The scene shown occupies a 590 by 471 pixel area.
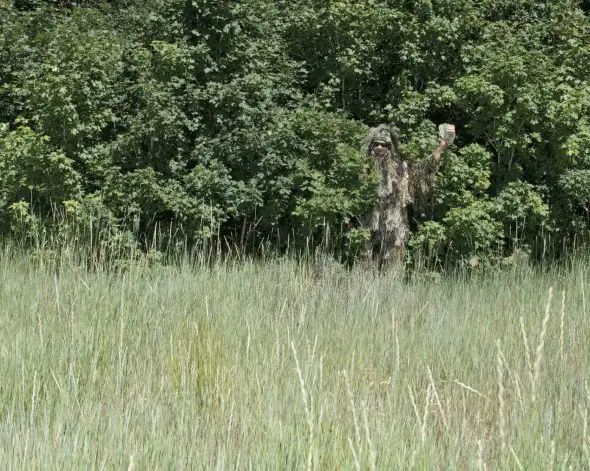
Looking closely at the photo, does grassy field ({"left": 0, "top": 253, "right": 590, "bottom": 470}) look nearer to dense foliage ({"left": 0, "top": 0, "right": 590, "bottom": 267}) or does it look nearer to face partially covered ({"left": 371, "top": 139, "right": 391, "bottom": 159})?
face partially covered ({"left": 371, "top": 139, "right": 391, "bottom": 159})

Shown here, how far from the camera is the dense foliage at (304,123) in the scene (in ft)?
32.3

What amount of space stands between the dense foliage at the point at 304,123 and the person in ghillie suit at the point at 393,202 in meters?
0.21

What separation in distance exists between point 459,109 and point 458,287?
448 cm

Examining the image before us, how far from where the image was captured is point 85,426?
109 inches

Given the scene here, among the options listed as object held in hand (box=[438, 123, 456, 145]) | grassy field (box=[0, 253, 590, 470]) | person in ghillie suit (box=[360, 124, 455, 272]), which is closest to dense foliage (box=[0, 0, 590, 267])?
person in ghillie suit (box=[360, 124, 455, 272])

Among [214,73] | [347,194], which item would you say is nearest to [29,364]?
[347,194]

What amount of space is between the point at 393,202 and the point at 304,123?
5.57ft

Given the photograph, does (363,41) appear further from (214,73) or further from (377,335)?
(377,335)

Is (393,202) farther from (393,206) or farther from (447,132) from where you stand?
(447,132)

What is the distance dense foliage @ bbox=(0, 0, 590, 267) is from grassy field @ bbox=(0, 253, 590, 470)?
10.1ft

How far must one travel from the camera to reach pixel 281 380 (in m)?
3.62

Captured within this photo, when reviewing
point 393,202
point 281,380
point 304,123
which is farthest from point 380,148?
point 281,380

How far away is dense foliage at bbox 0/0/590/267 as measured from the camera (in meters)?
9.85

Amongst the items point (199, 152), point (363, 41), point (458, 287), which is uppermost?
point (363, 41)
